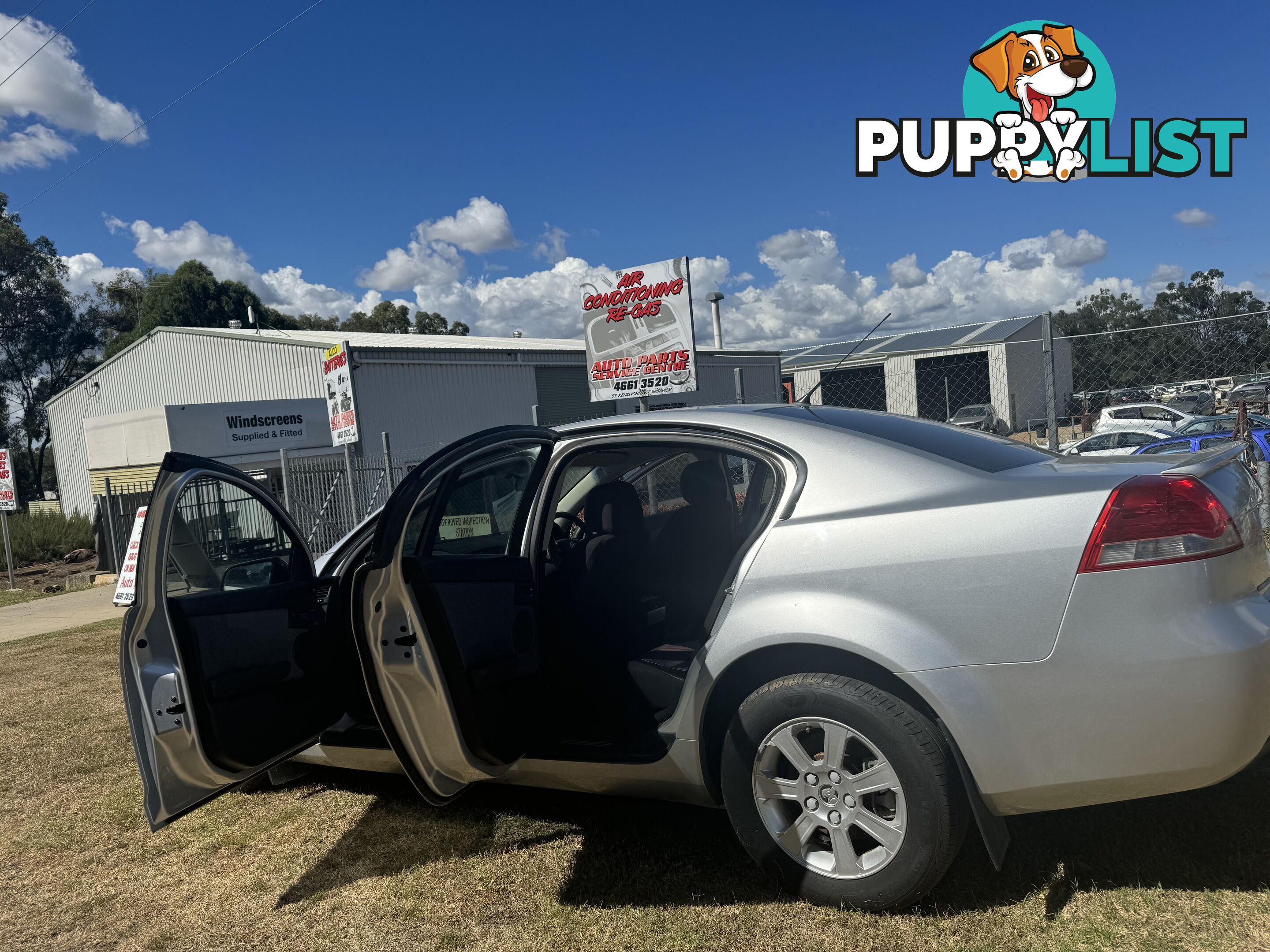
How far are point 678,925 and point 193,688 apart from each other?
1707 mm

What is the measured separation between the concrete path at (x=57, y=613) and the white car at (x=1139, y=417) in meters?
15.2

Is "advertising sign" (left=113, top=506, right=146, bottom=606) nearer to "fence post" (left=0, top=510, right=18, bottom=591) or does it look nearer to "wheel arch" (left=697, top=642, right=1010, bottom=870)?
"wheel arch" (left=697, top=642, right=1010, bottom=870)

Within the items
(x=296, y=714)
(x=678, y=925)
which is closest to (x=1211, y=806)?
(x=678, y=925)

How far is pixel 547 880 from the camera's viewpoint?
312 cm

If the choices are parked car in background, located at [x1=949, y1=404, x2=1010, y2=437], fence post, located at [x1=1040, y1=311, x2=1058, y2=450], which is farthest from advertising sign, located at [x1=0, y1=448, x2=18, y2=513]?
parked car in background, located at [x1=949, y1=404, x2=1010, y2=437]

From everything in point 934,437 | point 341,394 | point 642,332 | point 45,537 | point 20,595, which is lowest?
point 20,595

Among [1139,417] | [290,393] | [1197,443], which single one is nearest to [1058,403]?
[1197,443]

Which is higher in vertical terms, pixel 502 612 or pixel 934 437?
pixel 934 437

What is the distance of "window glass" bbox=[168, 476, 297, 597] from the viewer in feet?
10.3

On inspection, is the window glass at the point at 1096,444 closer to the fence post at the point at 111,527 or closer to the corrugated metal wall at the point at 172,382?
the fence post at the point at 111,527

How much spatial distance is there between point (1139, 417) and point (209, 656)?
875 inches

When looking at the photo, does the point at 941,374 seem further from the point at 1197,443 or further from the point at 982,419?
the point at 1197,443

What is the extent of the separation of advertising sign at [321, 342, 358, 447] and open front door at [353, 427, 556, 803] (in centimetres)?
585

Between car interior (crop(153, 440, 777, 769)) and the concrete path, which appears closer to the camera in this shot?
car interior (crop(153, 440, 777, 769))
